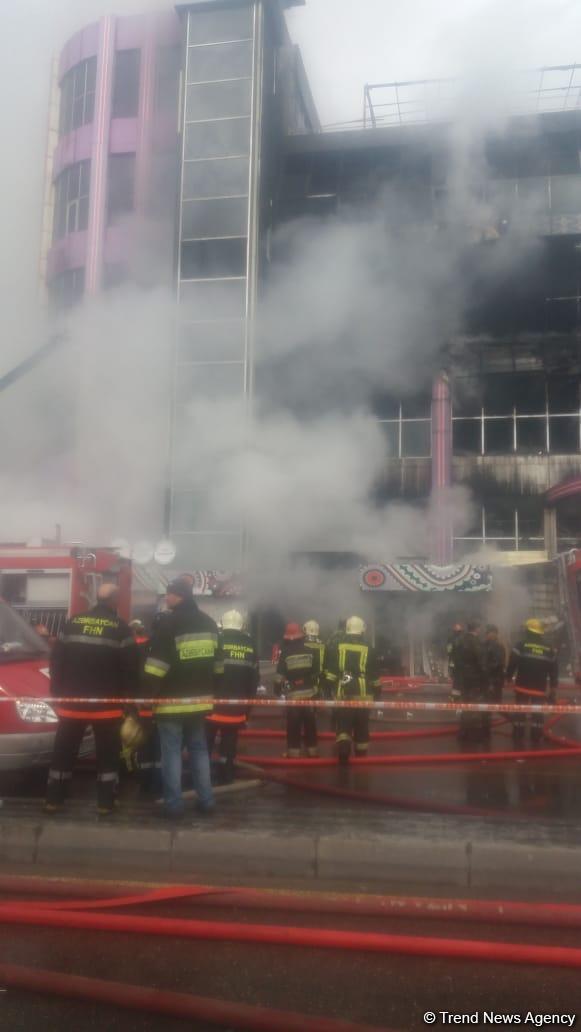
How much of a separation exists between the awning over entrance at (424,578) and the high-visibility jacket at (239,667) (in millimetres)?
8705

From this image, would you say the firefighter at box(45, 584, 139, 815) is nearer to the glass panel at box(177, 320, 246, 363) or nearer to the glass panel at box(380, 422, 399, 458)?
the glass panel at box(177, 320, 246, 363)

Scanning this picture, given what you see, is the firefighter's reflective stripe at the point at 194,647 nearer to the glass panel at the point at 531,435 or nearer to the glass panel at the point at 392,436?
the glass panel at the point at 392,436

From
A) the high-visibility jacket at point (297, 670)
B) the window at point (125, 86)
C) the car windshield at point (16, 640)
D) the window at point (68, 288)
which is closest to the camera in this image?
the car windshield at point (16, 640)

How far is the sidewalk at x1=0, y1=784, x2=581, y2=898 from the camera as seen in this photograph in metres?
3.52

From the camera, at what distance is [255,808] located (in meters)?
4.47

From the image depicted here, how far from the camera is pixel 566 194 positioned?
18.8 metres

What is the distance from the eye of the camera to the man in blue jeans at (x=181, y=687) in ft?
13.7

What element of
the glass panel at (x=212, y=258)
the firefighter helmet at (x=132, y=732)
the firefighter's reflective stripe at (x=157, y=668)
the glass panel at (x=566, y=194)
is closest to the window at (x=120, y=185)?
the glass panel at (x=212, y=258)

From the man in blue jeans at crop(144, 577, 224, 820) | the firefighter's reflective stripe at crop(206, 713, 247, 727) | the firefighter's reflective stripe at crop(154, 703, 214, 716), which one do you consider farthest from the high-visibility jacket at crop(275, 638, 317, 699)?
the firefighter's reflective stripe at crop(154, 703, 214, 716)

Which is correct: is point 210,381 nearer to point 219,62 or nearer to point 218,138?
point 218,138

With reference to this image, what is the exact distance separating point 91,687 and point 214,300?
14.7m

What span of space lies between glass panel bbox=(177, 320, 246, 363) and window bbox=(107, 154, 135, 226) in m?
5.28

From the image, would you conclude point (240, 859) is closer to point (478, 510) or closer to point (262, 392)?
point (262, 392)

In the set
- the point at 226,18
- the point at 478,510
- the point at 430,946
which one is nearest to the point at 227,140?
the point at 226,18
